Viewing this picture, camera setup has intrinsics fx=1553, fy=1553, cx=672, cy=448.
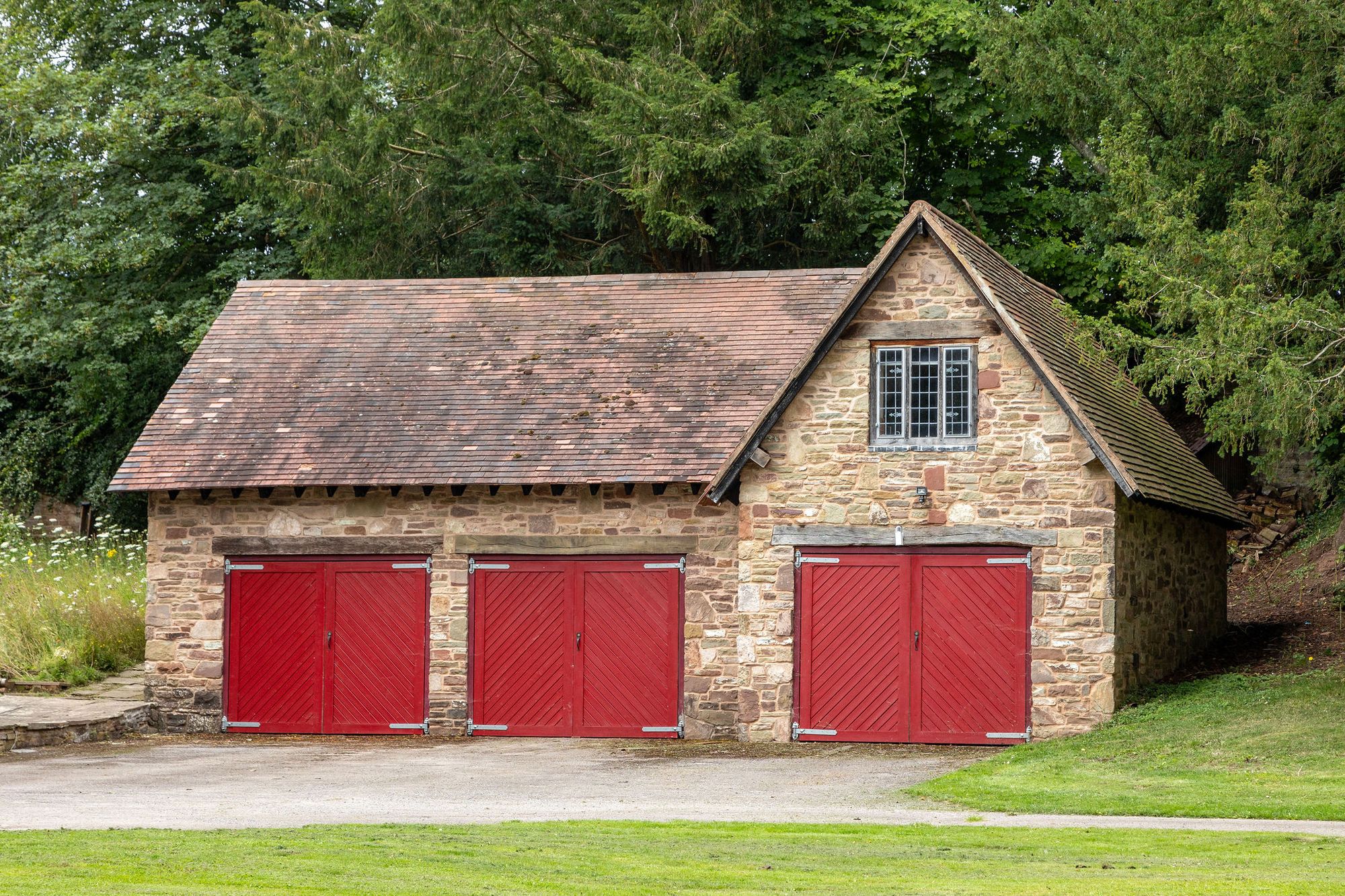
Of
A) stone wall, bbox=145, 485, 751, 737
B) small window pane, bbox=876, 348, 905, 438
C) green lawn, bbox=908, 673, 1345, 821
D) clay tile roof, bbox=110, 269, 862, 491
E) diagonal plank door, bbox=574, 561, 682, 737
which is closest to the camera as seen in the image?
green lawn, bbox=908, 673, 1345, 821

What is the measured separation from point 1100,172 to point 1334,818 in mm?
17544

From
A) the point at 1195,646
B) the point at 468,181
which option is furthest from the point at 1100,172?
the point at 468,181

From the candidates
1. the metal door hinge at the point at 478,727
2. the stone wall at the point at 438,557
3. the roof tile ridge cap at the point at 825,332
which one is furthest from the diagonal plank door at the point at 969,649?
the metal door hinge at the point at 478,727

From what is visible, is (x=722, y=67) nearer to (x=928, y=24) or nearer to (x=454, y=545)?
(x=928, y=24)

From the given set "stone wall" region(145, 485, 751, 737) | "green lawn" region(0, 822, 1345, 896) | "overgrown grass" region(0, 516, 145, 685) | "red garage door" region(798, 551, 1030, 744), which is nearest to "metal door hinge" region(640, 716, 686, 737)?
"stone wall" region(145, 485, 751, 737)

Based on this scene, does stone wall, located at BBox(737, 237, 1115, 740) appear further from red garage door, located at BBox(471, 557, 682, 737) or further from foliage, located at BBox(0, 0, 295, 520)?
foliage, located at BBox(0, 0, 295, 520)

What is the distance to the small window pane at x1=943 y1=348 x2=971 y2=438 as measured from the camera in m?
17.6

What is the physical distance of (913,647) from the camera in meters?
17.9

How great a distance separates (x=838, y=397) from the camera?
17859 millimetres

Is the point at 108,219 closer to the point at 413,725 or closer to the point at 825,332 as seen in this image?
the point at 413,725

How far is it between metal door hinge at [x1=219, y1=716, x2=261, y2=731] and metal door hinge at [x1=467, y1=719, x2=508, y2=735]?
275 centimetres

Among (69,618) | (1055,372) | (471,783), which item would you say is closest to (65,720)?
(69,618)

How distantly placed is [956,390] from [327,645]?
852 cm

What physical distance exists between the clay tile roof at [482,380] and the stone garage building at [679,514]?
0.05 meters
